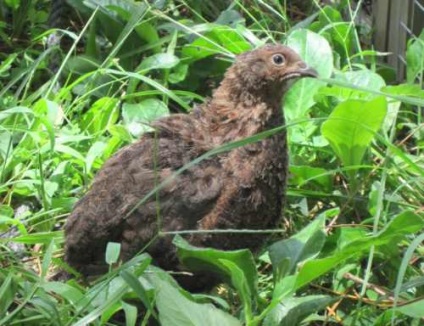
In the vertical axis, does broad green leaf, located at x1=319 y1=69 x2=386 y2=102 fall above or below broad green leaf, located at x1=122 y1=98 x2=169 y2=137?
above

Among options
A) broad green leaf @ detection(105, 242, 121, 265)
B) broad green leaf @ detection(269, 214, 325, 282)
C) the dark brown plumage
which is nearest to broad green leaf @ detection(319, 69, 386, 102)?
the dark brown plumage

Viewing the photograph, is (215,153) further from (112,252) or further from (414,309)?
(414,309)

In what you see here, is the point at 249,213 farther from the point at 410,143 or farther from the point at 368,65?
the point at 368,65

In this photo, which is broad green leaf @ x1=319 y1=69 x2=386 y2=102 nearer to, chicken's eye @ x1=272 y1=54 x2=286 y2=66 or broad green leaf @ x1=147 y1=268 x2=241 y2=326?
chicken's eye @ x1=272 y1=54 x2=286 y2=66

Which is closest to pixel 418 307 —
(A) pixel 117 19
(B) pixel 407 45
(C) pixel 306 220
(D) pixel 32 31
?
(C) pixel 306 220

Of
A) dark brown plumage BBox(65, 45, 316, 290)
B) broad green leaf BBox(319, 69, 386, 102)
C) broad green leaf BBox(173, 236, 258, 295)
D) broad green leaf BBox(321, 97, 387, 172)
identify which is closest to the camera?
broad green leaf BBox(173, 236, 258, 295)
